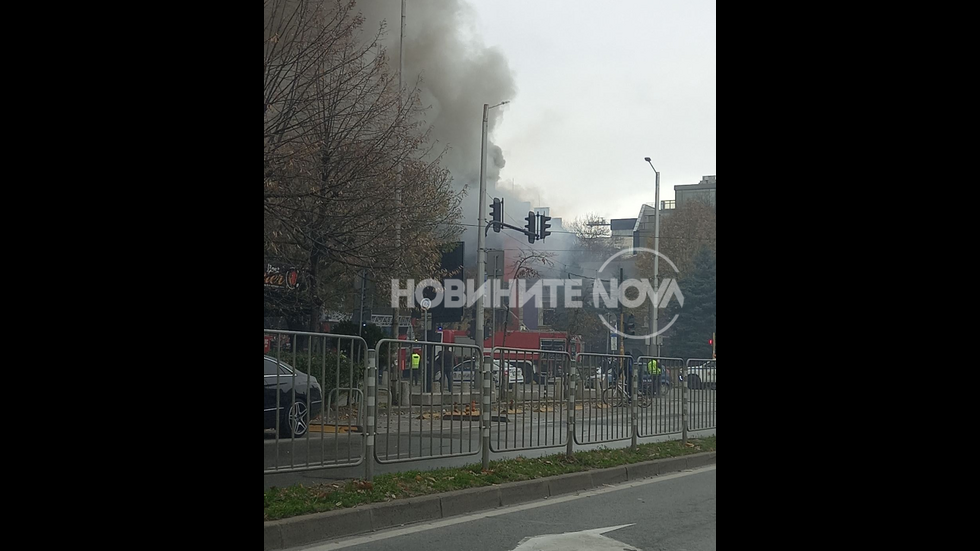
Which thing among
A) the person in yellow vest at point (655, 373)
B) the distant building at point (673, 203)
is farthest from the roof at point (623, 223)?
the person in yellow vest at point (655, 373)

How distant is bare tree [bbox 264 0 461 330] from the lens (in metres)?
14.3

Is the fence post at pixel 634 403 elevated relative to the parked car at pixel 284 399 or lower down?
lower down

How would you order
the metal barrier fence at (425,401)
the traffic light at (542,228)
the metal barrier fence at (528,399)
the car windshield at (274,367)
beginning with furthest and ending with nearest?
the traffic light at (542,228) → the metal barrier fence at (528,399) → the metal barrier fence at (425,401) → the car windshield at (274,367)

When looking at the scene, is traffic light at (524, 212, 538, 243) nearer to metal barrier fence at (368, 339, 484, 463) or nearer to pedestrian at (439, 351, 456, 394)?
metal barrier fence at (368, 339, 484, 463)

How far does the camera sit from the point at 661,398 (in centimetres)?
1155

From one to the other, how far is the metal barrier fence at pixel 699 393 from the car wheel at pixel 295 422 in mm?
7029

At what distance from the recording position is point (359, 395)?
6836mm

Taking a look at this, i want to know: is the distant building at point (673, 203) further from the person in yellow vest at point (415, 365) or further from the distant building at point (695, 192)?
the person in yellow vest at point (415, 365)

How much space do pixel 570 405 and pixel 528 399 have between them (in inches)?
25.5

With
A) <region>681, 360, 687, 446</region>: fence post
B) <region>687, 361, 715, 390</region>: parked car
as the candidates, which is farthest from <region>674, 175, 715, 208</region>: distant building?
<region>681, 360, 687, 446</region>: fence post

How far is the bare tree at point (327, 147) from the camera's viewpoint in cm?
1430

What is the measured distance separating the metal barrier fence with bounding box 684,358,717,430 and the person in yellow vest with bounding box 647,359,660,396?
723 mm
